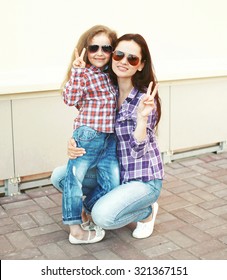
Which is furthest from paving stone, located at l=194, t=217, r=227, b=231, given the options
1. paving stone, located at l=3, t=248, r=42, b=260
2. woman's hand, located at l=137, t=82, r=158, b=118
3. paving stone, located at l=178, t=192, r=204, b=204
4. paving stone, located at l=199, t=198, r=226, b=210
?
paving stone, located at l=3, t=248, r=42, b=260

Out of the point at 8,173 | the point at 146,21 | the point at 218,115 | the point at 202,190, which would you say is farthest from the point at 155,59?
the point at 8,173

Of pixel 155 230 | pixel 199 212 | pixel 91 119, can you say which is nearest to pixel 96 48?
pixel 91 119

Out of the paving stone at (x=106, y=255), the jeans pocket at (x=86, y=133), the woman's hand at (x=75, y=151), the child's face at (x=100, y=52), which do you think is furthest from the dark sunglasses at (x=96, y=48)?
the paving stone at (x=106, y=255)

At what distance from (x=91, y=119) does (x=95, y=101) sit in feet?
0.41

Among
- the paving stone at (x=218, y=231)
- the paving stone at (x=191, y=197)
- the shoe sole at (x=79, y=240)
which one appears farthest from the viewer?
the paving stone at (x=191, y=197)

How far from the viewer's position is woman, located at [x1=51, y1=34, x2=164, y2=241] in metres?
3.64

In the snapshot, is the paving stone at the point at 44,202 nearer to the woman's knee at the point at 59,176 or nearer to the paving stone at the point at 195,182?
the woman's knee at the point at 59,176

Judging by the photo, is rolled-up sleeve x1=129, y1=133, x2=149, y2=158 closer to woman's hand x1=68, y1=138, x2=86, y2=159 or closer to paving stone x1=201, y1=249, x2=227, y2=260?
woman's hand x1=68, y1=138, x2=86, y2=159

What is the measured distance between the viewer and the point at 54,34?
489 centimetres

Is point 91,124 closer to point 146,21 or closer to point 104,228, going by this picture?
point 104,228

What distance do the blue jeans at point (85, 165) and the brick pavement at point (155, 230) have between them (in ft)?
0.92

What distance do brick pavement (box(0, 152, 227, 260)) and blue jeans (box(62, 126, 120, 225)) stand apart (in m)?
0.28

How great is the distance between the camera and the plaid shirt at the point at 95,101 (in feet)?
12.1

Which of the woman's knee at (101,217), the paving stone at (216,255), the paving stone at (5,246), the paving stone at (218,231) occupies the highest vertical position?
the woman's knee at (101,217)
